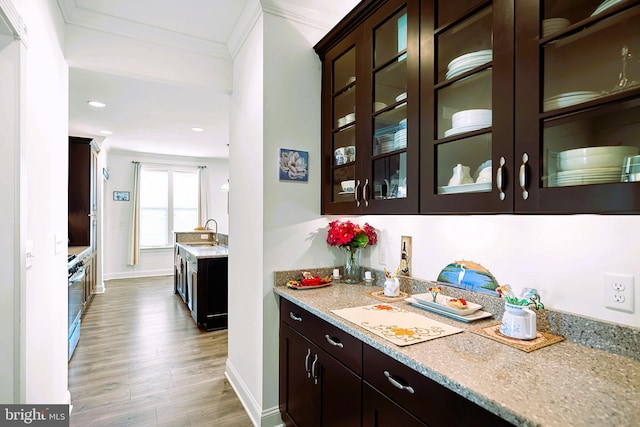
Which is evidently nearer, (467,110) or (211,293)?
(467,110)

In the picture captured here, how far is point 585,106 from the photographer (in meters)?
0.93

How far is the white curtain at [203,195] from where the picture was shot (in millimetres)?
7492

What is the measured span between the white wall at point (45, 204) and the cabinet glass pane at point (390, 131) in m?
1.58

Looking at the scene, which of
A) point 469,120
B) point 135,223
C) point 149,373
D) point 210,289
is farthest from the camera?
point 135,223

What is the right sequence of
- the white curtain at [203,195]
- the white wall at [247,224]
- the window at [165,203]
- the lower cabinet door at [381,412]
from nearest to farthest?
the lower cabinet door at [381,412], the white wall at [247,224], the window at [165,203], the white curtain at [203,195]

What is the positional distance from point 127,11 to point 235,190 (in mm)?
1386

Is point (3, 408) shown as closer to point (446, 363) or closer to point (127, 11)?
point (446, 363)

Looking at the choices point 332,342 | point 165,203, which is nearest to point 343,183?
point 332,342

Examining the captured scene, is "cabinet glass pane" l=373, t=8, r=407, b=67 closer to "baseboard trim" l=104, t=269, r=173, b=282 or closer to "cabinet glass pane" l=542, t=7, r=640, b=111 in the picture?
"cabinet glass pane" l=542, t=7, r=640, b=111

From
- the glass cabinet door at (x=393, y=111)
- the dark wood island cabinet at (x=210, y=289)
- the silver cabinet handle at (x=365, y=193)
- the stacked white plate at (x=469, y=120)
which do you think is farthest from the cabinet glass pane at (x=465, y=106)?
the dark wood island cabinet at (x=210, y=289)

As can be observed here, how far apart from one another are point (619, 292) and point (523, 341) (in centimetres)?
35

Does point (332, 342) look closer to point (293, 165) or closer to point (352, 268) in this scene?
point (352, 268)

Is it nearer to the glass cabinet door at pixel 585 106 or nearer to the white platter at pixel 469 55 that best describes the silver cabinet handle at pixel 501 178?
the glass cabinet door at pixel 585 106

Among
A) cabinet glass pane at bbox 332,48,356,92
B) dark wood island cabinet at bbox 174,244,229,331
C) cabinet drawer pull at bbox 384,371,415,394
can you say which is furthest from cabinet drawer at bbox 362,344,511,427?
dark wood island cabinet at bbox 174,244,229,331
